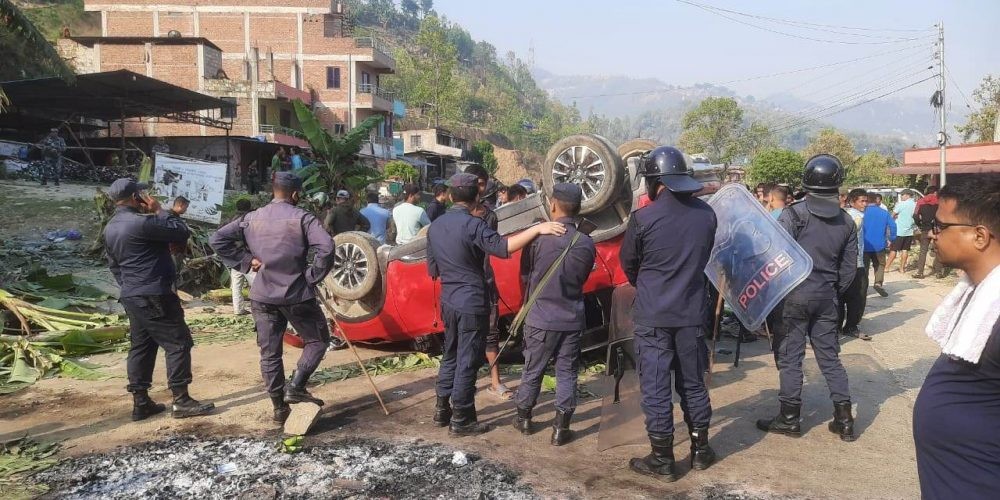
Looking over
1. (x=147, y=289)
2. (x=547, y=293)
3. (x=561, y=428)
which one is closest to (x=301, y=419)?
(x=147, y=289)

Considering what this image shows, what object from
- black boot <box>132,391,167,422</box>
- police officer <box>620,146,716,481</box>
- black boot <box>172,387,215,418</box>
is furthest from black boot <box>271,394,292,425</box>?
police officer <box>620,146,716,481</box>

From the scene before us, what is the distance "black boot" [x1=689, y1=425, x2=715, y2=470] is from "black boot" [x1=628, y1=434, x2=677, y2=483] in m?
0.22

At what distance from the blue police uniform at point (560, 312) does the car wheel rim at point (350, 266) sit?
2.54 m

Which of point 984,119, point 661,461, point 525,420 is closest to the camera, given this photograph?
point 661,461

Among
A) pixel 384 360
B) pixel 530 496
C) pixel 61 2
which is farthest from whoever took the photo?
pixel 61 2

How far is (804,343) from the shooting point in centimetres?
476

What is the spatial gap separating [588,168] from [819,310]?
2139 millimetres

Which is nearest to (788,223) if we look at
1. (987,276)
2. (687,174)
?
(687,174)

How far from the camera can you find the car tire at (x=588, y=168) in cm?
564

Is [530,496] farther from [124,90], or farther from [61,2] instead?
[61,2]

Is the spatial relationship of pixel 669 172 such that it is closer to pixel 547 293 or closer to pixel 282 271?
pixel 547 293

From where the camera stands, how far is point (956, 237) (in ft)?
6.72

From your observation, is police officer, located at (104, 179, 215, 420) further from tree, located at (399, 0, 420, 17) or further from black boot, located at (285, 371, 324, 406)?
tree, located at (399, 0, 420, 17)

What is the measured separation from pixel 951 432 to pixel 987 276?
0.47 metres
